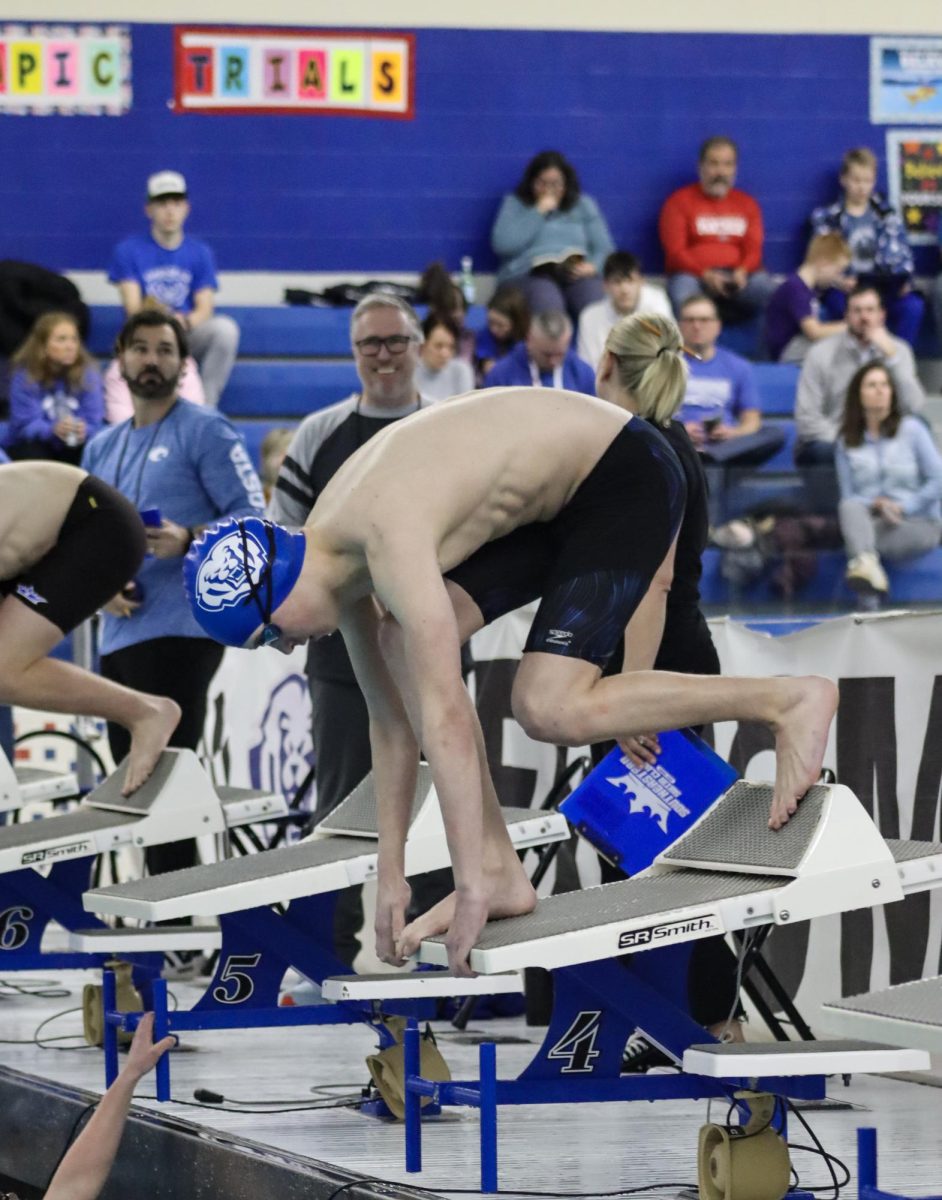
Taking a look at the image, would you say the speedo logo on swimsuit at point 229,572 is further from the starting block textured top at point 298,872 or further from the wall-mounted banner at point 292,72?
the wall-mounted banner at point 292,72

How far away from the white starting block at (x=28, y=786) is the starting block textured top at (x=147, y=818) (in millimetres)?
236

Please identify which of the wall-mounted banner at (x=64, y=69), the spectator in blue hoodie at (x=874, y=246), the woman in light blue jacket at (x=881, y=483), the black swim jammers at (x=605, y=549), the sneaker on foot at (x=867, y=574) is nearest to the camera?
the black swim jammers at (x=605, y=549)

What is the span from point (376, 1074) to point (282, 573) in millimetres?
1305

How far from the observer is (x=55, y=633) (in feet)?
18.1

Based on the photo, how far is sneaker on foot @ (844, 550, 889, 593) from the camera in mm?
8578

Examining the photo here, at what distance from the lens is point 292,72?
1262 centimetres

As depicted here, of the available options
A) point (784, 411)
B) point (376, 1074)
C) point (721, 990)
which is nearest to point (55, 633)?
point (376, 1074)

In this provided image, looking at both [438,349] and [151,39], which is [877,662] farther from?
[151,39]

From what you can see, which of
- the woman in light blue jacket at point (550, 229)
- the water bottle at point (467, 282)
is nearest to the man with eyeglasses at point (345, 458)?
the woman in light blue jacket at point (550, 229)

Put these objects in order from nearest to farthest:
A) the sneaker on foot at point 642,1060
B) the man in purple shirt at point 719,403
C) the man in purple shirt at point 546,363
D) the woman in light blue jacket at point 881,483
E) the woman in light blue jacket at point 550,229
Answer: the sneaker on foot at point 642,1060 → the woman in light blue jacket at point 881,483 → the man in purple shirt at point 546,363 → the man in purple shirt at point 719,403 → the woman in light blue jacket at point 550,229

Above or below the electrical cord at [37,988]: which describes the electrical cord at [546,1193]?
above

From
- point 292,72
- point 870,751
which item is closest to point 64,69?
point 292,72

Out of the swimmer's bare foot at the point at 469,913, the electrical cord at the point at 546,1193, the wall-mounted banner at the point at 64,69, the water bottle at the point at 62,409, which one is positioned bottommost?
the electrical cord at the point at 546,1193

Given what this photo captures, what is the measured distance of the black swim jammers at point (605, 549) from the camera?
3.95m
